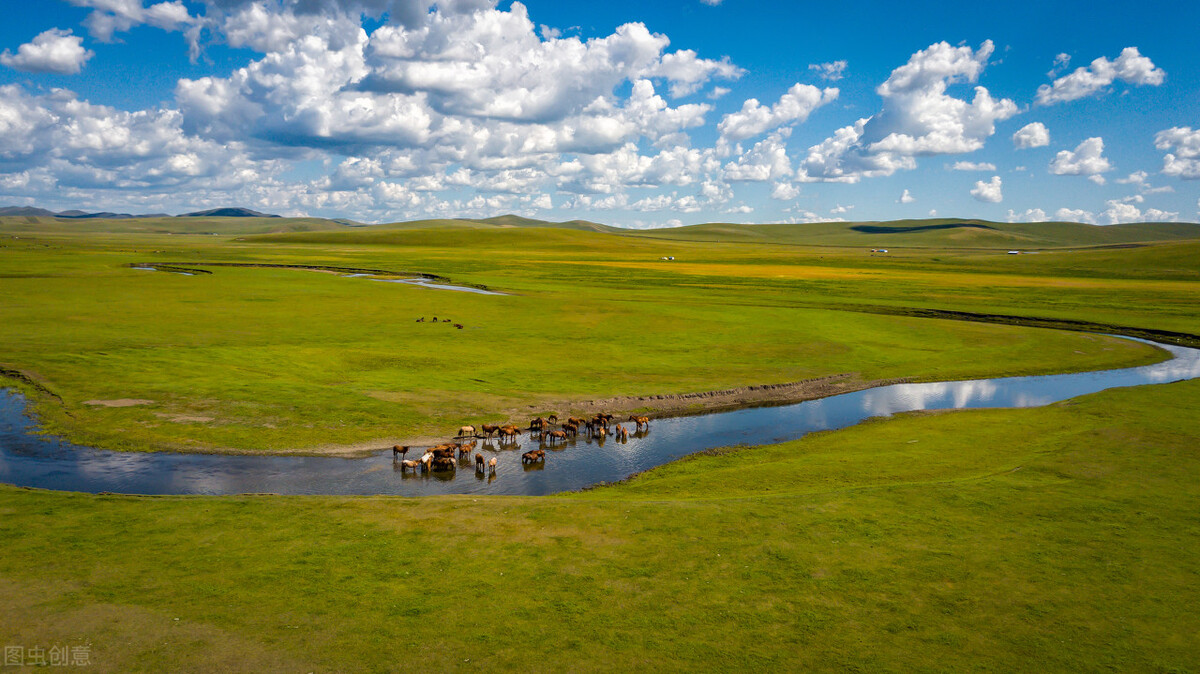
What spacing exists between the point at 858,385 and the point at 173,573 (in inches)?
1511

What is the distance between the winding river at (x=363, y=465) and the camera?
2309 cm

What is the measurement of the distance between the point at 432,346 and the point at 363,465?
23.2m

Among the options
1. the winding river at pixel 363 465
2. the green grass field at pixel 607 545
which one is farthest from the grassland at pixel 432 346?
the winding river at pixel 363 465

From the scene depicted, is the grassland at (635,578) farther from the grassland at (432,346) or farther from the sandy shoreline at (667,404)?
the grassland at (432,346)

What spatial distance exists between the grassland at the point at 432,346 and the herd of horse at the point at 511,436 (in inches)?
77.5

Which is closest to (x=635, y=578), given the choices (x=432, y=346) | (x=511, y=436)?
(x=511, y=436)

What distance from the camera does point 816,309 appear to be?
73750mm

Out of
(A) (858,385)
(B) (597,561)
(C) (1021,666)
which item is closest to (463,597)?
(B) (597,561)

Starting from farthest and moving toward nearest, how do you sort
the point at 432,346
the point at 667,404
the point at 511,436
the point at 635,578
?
the point at 432,346 < the point at 667,404 < the point at 511,436 < the point at 635,578

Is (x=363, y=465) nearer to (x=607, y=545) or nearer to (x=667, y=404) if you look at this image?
(x=607, y=545)

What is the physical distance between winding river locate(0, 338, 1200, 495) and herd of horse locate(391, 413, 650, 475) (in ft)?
1.43

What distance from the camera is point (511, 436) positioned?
29.4m

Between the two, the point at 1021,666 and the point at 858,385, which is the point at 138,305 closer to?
the point at 858,385

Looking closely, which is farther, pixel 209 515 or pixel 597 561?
pixel 209 515
